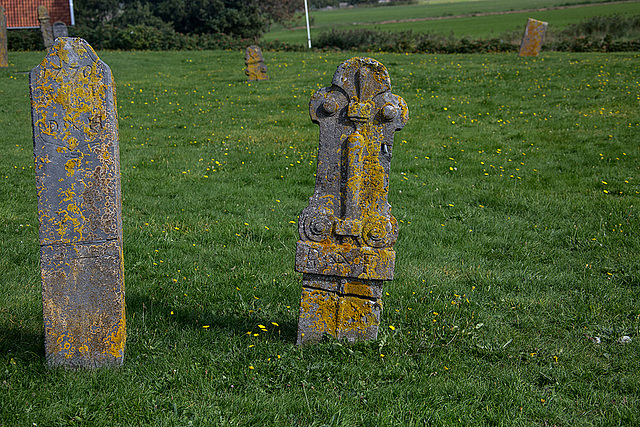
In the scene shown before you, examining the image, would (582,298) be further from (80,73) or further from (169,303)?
(80,73)

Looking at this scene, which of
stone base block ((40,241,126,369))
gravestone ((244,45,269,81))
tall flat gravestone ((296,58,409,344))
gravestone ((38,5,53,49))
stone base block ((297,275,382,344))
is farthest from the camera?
gravestone ((38,5,53,49))

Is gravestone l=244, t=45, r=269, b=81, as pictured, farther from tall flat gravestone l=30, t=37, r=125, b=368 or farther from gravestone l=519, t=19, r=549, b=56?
tall flat gravestone l=30, t=37, r=125, b=368

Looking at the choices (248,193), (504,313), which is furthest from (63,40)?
A: (248,193)

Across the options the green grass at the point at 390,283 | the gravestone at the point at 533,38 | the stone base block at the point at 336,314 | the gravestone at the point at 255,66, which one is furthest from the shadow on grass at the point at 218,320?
the gravestone at the point at 533,38

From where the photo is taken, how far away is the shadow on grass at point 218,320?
181 inches

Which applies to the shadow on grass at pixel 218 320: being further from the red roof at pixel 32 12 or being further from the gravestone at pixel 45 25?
the red roof at pixel 32 12

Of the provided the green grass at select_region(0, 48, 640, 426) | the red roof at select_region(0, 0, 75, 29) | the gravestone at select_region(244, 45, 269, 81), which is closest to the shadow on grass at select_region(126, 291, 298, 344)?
the green grass at select_region(0, 48, 640, 426)

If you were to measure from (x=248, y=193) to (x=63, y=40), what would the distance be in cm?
512

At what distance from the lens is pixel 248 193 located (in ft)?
28.5

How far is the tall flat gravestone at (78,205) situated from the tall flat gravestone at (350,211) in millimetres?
1516

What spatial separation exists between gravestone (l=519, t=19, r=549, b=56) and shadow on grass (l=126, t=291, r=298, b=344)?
2129cm

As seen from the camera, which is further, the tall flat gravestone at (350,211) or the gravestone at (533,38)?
the gravestone at (533,38)

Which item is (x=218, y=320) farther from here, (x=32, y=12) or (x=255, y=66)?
(x=32, y=12)

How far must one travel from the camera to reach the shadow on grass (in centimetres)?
460
